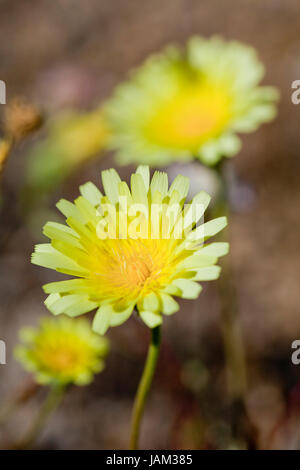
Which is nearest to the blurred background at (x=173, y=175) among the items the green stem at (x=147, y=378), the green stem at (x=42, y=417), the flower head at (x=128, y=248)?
the green stem at (x=42, y=417)

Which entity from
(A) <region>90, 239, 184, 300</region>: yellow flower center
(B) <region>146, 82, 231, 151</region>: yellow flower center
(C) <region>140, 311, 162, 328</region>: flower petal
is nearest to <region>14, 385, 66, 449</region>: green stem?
(A) <region>90, 239, 184, 300</region>: yellow flower center

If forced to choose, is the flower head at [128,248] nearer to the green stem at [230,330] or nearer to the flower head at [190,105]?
the flower head at [190,105]

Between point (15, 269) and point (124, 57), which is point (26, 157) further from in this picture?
point (124, 57)

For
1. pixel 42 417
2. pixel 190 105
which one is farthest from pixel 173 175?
pixel 42 417

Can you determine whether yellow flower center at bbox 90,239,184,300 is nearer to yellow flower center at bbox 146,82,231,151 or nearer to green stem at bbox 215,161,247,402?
green stem at bbox 215,161,247,402
